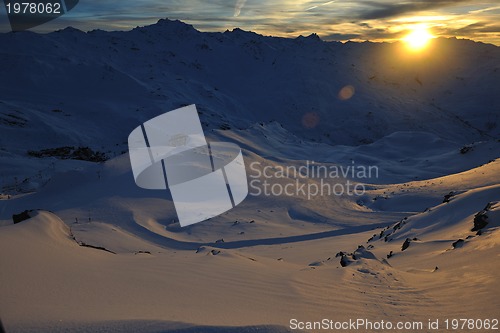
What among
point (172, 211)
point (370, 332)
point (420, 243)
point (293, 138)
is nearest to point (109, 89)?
point (293, 138)

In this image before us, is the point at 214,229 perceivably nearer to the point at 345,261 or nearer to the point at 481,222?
the point at 345,261

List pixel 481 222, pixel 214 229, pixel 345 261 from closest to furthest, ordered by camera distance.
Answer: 1. pixel 345 261
2. pixel 481 222
3. pixel 214 229

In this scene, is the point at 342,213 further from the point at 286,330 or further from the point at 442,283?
the point at 286,330

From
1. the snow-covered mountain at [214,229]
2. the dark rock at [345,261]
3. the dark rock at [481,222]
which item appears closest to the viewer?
the snow-covered mountain at [214,229]

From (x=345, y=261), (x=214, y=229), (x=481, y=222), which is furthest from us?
(x=214, y=229)

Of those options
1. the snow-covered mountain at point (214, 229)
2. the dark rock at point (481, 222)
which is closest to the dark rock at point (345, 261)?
the snow-covered mountain at point (214, 229)

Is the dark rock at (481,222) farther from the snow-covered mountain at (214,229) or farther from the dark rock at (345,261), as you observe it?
the dark rock at (345,261)

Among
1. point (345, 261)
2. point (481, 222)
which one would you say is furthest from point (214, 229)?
point (481, 222)

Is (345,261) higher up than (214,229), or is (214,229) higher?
(345,261)

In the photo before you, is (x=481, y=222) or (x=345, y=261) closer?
(x=345, y=261)

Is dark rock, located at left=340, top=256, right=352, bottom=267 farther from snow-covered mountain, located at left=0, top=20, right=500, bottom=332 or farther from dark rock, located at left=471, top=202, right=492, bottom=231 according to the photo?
dark rock, located at left=471, top=202, right=492, bottom=231

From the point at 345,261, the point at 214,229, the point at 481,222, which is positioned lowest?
the point at 214,229
